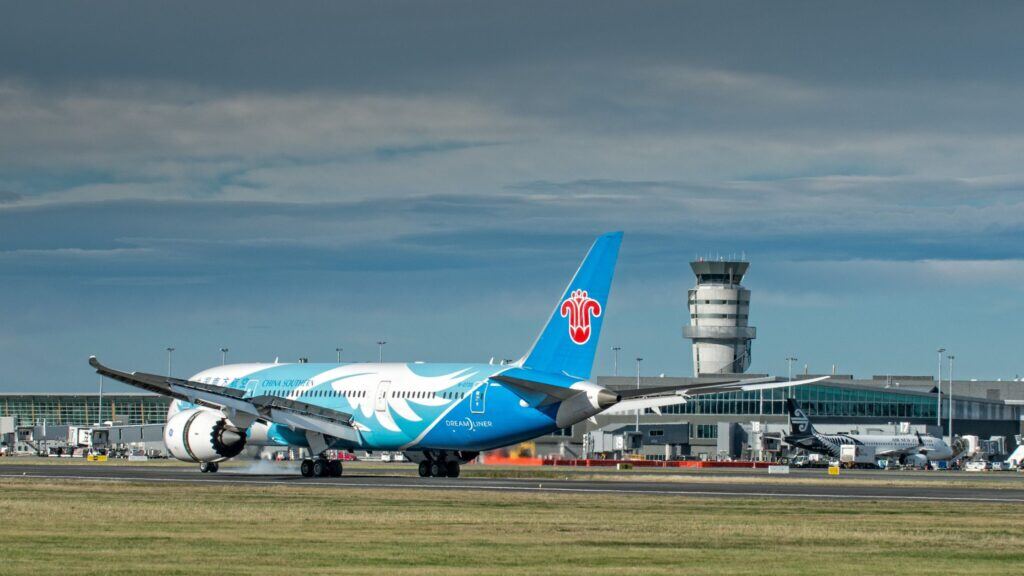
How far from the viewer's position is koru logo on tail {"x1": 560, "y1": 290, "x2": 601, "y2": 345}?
62.7 metres

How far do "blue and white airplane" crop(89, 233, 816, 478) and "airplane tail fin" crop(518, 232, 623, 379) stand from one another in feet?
0.14

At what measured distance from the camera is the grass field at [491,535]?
26.2 m

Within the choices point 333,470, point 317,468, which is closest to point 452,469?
point 333,470

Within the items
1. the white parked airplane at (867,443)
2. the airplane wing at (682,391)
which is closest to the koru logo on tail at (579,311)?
the airplane wing at (682,391)

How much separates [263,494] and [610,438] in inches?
3930

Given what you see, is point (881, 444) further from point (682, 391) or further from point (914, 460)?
point (682, 391)

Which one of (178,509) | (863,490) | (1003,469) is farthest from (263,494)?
(1003,469)

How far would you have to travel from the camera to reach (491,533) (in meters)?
32.8

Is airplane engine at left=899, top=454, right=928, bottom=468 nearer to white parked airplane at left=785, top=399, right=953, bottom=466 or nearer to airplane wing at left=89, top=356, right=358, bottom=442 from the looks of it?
white parked airplane at left=785, top=399, right=953, bottom=466

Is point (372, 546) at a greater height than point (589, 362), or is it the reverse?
point (589, 362)

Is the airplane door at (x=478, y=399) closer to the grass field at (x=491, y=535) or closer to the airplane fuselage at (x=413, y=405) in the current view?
the airplane fuselage at (x=413, y=405)

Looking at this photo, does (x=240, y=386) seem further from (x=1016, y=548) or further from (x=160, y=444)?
(x=160, y=444)

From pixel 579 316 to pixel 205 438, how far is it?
60.8ft

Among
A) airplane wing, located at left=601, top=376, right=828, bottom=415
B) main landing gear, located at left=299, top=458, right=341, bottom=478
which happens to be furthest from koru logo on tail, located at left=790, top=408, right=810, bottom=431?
main landing gear, located at left=299, top=458, right=341, bottom=478
